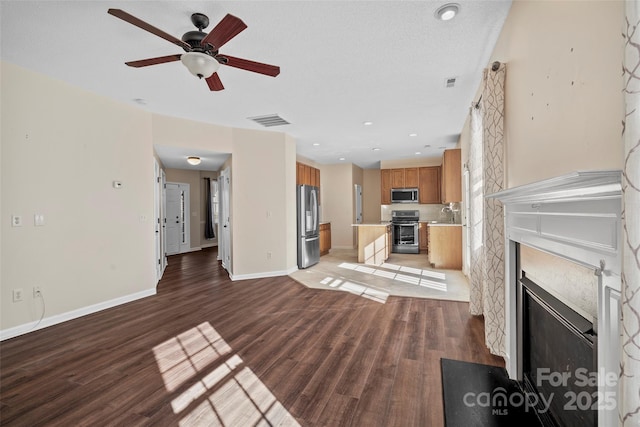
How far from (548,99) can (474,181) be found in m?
2.09

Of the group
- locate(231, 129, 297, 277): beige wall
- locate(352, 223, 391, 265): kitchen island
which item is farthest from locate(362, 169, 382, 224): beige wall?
locate(231, 129, 297, 277): beige wall

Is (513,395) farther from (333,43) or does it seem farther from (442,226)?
(442,226)

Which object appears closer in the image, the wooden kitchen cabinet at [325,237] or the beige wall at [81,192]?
the beige wall at [81,192]

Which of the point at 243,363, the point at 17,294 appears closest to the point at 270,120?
the point at 243,363

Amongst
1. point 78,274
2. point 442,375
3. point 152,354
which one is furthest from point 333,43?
point 78,274

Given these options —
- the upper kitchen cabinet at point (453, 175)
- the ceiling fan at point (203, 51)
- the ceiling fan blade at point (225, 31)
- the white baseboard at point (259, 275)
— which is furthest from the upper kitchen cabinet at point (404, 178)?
the ceiling fan blade at point (225, 31)

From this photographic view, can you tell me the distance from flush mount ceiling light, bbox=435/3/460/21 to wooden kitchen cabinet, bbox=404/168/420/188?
5.94m

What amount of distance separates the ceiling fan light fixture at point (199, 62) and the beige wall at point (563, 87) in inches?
84.3

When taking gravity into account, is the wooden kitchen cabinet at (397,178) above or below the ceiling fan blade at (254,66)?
below

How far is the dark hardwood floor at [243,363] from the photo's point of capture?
178 cm

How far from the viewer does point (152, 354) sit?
8.29ft

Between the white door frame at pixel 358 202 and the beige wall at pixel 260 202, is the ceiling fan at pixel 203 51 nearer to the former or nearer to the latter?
the beige wall at pixel 260 202

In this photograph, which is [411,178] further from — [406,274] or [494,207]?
[494,207]

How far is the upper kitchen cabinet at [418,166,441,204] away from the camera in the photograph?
7762mm
